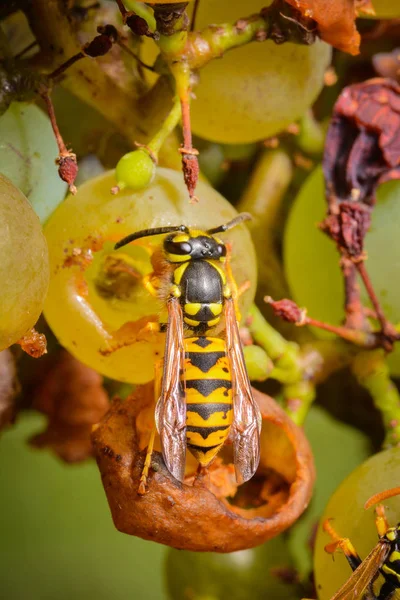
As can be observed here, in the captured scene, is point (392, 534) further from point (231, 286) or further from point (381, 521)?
point (231, 286)

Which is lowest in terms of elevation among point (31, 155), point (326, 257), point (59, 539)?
point (59, 539)

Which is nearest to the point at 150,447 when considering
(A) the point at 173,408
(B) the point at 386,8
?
(A) the point at 173,408

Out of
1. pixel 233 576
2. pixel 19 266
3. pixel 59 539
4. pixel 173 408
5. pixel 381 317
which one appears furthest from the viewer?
pixel 59 539

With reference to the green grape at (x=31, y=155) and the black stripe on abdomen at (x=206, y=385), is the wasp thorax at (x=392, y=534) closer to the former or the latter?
the black stripe on abdomen at (x=206, y=385)

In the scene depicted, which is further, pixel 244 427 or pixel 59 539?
pixel 59 539

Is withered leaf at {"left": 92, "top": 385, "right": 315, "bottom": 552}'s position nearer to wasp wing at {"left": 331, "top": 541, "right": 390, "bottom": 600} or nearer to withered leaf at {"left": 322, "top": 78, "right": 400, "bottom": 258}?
wasp wing at {"left": 331, "top": 541, "right": 390, "bottom": 600}

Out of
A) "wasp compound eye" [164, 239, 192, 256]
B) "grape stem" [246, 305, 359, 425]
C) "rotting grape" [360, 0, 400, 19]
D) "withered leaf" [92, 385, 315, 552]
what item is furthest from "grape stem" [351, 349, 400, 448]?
"rotting grape" [360, 0, 400, 19]

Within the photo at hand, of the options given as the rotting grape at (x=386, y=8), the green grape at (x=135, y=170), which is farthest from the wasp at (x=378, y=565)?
the rotting grape at (x=386, y=8)

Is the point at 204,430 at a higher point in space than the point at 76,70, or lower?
lower
